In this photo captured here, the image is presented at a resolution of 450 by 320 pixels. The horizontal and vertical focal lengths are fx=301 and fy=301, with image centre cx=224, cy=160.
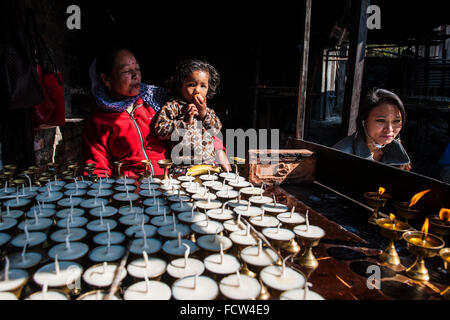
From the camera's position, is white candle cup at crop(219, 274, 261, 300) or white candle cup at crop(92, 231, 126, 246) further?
white candle cup at crop(92, 231, 126, 246)

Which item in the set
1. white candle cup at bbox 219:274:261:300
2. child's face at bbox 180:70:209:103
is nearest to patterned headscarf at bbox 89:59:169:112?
child's face at bbox 180:70:209:103

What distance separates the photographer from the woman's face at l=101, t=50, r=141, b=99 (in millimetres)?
3148

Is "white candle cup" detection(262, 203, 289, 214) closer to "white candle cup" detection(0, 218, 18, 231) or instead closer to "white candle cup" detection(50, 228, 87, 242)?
"white candle cup" detection(50, 228, 87, 242)

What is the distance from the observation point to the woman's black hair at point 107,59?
3.18 meters

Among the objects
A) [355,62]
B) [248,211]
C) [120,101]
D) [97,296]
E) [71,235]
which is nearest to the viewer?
[97,296]

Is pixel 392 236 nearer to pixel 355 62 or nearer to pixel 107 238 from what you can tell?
pixel 107 238

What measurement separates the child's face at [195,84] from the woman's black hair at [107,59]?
2.51ft

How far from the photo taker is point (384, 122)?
2977 millimetres

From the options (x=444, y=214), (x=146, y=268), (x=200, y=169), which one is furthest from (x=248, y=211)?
(x=200, y=169)

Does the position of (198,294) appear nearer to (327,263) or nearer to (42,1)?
(327,263)

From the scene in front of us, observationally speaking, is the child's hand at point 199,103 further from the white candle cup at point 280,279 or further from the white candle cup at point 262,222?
the white candle cup at point 280,279

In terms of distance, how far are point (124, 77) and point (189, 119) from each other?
0.82 metres

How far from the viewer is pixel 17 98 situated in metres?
2.72

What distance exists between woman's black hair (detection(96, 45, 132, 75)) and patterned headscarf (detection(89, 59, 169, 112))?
0.08 meters
